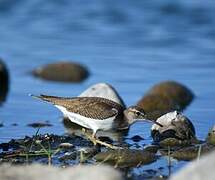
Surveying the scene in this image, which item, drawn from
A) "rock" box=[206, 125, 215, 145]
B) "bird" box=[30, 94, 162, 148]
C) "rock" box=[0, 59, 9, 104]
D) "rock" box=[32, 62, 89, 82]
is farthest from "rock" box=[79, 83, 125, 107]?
"rock" box=[32, 62, 89, 82]

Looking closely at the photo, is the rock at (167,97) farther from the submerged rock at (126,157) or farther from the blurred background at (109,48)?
the submerged rock at (126,157)

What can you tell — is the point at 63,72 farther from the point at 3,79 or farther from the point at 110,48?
the point at 110,48

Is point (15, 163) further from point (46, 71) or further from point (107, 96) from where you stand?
point (46, 71)

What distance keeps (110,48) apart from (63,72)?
2.02 m

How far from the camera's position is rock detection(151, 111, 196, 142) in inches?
422

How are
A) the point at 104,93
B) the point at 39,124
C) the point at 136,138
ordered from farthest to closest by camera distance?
the point at 104,93, the point at 39,124, the point at 136,138

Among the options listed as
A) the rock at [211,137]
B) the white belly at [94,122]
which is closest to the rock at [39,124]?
the white belly at [94,122]

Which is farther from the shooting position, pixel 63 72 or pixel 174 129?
pixel 63 72

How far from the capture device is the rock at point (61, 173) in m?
7.04

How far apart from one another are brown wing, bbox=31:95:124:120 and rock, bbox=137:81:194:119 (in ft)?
7.76

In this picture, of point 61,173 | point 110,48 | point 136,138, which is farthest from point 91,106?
point 110,48

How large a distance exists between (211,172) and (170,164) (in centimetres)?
268

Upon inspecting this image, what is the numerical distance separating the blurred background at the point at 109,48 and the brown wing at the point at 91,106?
87 cm

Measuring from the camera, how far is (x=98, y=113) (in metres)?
10.3
